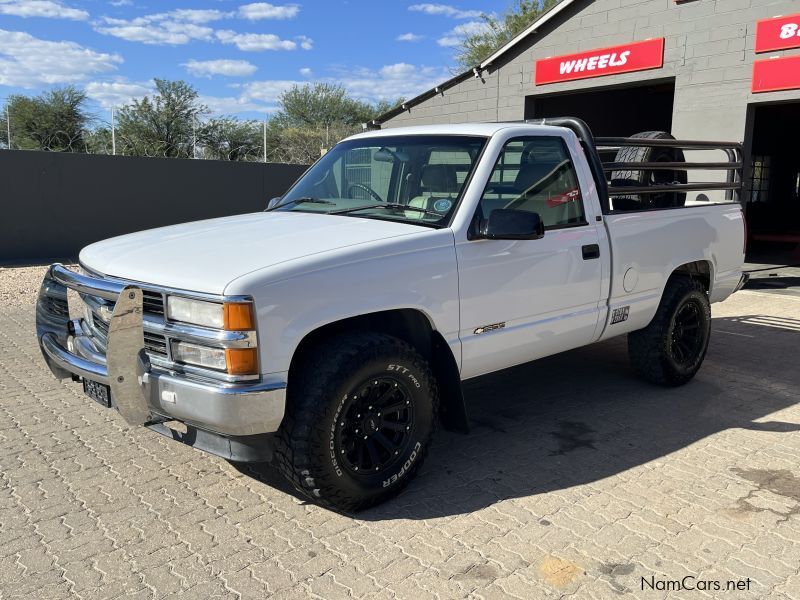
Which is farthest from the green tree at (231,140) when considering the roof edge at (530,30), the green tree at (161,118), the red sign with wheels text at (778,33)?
the red sign with wheels text at (778,33)

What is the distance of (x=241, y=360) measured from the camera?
10.1 feet

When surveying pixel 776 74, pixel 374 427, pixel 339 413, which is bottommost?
pixel 374 427

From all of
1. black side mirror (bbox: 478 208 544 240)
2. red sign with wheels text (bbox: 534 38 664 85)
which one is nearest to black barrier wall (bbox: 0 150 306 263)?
red sign with wheels text (bbox: 534 38 664 85)

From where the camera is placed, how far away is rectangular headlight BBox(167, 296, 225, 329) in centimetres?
308

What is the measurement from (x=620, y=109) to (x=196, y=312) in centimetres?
1875

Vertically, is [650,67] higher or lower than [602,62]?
lower

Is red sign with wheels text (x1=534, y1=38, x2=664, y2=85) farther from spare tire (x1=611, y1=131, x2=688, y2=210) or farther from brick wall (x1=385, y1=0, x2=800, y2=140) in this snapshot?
spare tire (x1=611, y1=131, x2=688, y2=210)

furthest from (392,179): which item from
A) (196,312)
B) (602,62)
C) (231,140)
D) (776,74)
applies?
(231,140)

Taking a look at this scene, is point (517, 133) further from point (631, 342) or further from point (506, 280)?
point (631, 342)

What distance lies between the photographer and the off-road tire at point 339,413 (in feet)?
10.9

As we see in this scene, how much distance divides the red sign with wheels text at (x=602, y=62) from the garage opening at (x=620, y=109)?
183 cm

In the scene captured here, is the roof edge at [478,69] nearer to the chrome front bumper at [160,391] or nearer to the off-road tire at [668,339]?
the off-road tire at [668,339]

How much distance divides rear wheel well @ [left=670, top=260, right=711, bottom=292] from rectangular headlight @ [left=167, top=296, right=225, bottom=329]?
4.00 metres

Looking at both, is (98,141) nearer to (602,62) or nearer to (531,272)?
(602,62)
